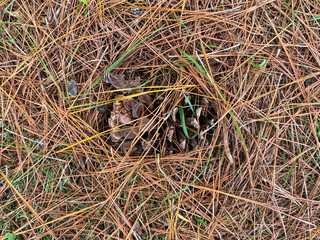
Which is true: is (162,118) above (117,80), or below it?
below

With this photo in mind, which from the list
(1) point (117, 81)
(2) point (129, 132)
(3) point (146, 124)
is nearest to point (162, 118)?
(3) point (146, 124)

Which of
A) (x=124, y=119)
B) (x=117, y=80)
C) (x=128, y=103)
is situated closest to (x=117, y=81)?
(x=117, y=80)

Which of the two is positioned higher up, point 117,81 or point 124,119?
point 117,81

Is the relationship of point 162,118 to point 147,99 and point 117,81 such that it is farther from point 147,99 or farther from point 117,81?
point 117,81

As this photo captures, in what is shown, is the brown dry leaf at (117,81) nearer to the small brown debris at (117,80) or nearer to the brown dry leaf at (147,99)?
the small brown debris at (117,80)

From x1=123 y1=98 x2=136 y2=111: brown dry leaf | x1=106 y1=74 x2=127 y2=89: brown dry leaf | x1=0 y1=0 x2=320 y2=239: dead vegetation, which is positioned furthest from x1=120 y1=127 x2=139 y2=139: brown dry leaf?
x1=106 y1=74 x2=127 y2=89: brown dry leaf

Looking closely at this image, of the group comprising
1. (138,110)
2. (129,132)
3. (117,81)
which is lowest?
(129,132)

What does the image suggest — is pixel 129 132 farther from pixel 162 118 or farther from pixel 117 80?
pixel 117 80

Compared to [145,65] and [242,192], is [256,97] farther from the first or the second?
[145,65]

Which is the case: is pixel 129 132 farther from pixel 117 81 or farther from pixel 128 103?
pixel 117 81
